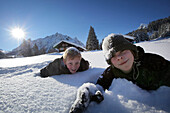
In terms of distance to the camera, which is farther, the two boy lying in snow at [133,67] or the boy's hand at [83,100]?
the two boy lying in snow at [133,67]

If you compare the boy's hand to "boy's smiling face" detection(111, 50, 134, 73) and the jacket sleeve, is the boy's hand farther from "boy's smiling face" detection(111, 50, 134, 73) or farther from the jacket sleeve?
"boy's smiling face" detection(111, 50, 134, 73)

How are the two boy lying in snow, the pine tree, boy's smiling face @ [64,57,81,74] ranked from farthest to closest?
the pine tree < boy's smiling face @ [64,57,81,74] < the two boy lying in snow

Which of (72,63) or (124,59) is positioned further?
(72,63)

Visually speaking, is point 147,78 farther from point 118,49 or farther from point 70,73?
point 70,73

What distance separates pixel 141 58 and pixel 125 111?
2.69 feet

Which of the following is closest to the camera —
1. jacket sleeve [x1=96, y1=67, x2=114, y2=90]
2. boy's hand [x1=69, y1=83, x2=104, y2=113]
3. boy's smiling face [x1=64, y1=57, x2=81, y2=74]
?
boy's hand [x1=69, y1=83, x2=104, y2=113]

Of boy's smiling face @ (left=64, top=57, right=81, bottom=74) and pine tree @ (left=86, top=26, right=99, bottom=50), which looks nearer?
boy's smiling face @ (left=64, top=57, right=81, bottom=74)

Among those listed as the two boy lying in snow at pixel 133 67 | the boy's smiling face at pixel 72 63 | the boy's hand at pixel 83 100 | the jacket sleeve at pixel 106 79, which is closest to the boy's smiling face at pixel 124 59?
the two boy lying in snow at pixel 133 67

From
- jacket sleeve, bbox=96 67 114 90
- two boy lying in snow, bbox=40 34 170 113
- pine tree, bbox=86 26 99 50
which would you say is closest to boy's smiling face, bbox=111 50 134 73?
two boy lying in snow, bbox=40 34 170 113

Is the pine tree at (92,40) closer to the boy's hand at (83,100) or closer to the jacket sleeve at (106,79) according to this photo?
the jacket sleeve at (106,79)

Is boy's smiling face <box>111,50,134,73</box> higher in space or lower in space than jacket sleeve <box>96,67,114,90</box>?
higher

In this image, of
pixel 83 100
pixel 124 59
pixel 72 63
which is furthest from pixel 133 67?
pixel 72 63

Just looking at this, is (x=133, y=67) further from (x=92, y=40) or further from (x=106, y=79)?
(x=92, y=40)

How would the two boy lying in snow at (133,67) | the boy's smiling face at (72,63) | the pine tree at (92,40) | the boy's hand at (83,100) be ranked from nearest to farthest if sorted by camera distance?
the boy's hand at (83,100)
the two boy lying in snow at (133,67)
the boy's smiling face at (72,63)
the pine tree at (92,40)
